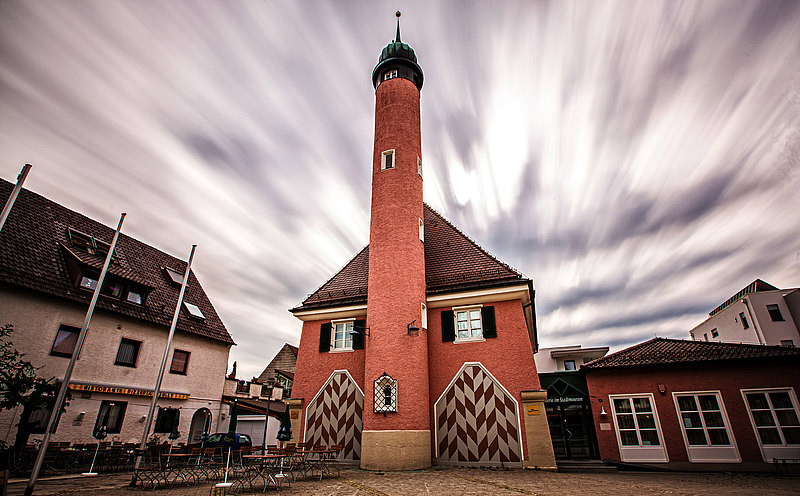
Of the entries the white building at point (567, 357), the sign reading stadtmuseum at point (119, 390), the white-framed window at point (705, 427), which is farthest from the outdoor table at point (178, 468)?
the white building at point (567, 357)

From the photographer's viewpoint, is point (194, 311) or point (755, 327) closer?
point (194, 311)

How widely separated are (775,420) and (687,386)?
8.57 feet

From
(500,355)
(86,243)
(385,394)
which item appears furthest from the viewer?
(86,243)

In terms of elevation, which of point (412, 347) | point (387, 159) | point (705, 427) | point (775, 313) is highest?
point (387, 159)

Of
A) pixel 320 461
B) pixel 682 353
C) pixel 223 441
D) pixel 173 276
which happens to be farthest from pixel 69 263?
pixel 682 353

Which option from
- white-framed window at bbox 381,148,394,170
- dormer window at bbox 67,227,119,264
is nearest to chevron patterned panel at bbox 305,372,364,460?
white-framed window at bbox 381,148,394,170

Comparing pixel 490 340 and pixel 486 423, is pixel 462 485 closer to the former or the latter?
pixel 486 423

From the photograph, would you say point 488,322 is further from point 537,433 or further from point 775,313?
point 775,313

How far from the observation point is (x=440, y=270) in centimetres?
1638

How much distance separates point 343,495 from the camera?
768cm

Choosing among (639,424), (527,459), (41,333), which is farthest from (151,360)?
(639,424)

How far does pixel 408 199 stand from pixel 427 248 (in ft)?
10.4

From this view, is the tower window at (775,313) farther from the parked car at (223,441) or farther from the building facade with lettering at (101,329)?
the building facade with lettering at (101,329)

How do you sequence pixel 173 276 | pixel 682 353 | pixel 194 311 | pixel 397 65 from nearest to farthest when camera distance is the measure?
1. pixel 682 353
2. pixel 397 65
3. pixel 194 311
4. pixel 173 276
